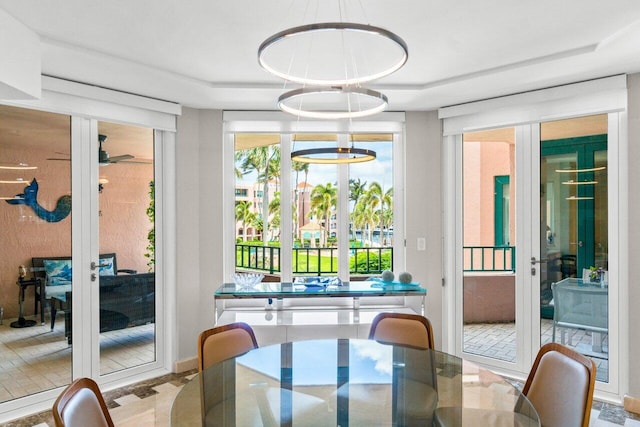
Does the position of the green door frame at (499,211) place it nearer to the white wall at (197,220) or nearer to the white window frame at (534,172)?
the white window frame at (534,172)

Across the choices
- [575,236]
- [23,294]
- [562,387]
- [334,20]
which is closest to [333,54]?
[334,20]

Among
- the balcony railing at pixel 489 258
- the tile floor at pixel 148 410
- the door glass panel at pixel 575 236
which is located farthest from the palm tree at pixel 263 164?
the door glass panel at pixel 575 236

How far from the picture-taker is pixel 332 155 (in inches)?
107

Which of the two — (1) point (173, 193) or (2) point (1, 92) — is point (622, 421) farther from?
(2) point (1, 92)

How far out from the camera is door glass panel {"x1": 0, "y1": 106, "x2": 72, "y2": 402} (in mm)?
3062

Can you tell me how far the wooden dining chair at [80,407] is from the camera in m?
1.41

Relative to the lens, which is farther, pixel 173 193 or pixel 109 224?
pixel 173 193

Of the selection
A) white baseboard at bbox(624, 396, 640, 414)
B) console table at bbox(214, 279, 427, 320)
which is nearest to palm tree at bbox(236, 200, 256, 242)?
console table at bbox(214, 279, 427, 320)

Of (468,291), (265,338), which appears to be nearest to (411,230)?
(468,291)

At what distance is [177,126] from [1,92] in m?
1.60

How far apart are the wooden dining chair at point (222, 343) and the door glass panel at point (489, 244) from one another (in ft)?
7.63

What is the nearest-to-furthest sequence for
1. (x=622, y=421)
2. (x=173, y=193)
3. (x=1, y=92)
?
(x=1, y=92), (x=622, y=421), (x=173, y=193)

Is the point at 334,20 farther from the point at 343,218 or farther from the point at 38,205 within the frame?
the point at 38,205

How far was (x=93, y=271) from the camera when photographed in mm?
3469
